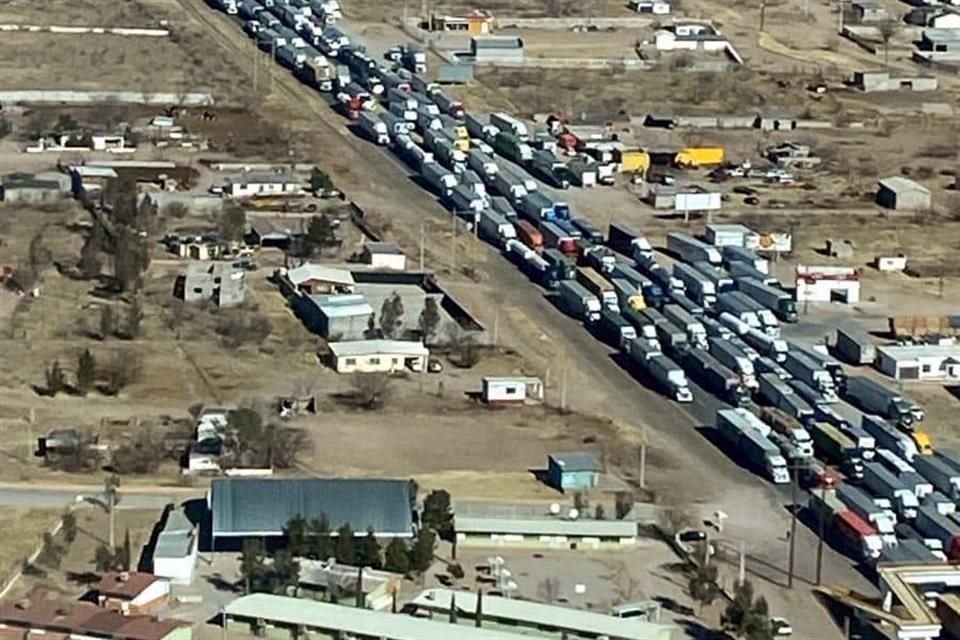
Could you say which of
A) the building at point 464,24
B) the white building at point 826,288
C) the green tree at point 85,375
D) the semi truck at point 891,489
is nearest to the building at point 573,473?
the semi truck at point 891,489

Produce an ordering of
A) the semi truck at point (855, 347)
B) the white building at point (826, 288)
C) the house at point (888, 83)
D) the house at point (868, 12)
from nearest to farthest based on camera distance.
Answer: the semi truck at point (855, 347) → the white building at point (826, 288) → the house at point (888, 83) → the house at point (868, 12)

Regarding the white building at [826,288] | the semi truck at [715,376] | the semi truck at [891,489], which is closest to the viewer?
the semi truck at [891,489]

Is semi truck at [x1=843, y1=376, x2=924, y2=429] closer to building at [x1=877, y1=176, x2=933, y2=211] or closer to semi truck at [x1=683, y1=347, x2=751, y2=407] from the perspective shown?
semi truck at [x1=683, y1=347, x2=751, y2=407]

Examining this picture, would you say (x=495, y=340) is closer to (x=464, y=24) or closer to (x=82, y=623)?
(x=82, y=623)

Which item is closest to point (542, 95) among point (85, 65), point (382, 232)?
point (85, 65)

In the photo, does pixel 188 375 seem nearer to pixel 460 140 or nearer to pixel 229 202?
pixel 229 202

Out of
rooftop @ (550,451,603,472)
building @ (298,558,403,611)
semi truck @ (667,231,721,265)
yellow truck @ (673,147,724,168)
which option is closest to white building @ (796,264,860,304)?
semi truck @ (667,231,721,265)

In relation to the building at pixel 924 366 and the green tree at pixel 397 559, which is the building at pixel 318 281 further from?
the green tree at pixel 397 559
